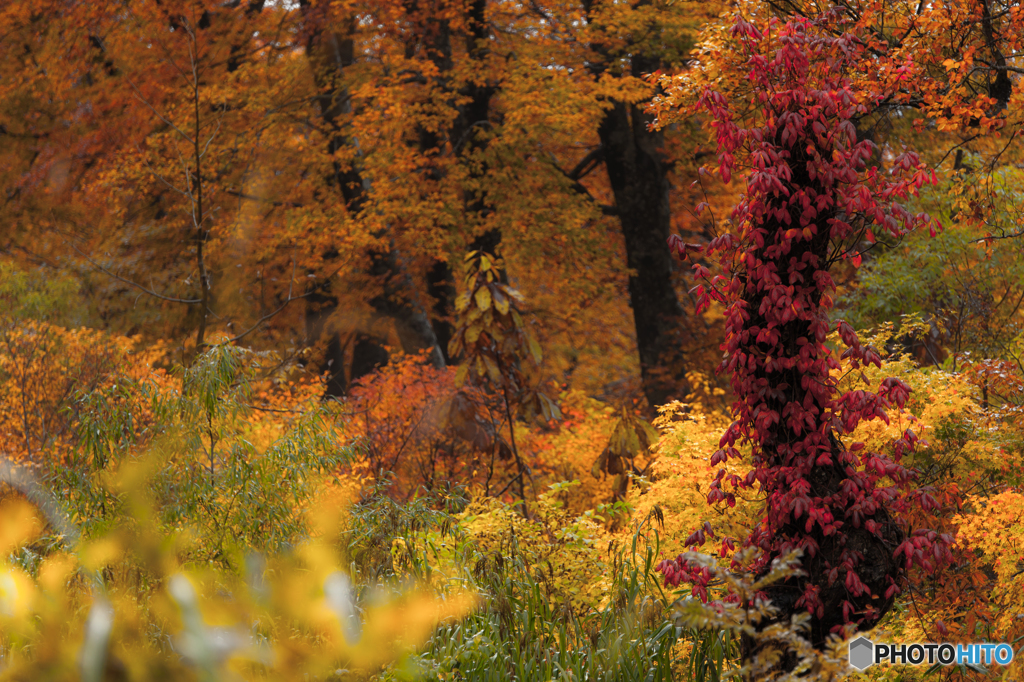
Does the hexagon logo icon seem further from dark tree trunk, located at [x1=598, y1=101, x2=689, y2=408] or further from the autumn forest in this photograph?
dark tree trunk, located at [x1=598, y1=101, x2=689, y2=408]

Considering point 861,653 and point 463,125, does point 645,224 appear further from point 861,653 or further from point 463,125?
point 861,653

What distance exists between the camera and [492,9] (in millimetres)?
15492

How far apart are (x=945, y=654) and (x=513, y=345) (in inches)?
196

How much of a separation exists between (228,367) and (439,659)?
10.5 feet

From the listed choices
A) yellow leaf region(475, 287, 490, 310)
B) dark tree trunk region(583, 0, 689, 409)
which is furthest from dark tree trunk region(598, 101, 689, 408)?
yellow leaf region(475, 287, 490, 310)

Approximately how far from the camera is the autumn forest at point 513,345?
445cm

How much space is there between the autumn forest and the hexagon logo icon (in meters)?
0.07

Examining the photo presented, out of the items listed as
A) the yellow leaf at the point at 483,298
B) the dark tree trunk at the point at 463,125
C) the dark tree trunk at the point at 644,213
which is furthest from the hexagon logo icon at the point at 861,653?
the dark tree trunk at the point at 463,125

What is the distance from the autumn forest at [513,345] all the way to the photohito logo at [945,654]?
0.25ft

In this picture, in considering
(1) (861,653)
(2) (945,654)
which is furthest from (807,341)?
(2) (945,654)

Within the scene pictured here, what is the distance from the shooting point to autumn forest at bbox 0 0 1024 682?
4.45 m

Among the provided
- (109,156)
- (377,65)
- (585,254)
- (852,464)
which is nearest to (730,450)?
(852,464)

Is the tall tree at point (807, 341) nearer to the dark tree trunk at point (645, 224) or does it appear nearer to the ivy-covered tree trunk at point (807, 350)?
the ivy-covered tree trunk at point (807, 350)

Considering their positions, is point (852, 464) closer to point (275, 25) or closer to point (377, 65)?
point (377, 65)
